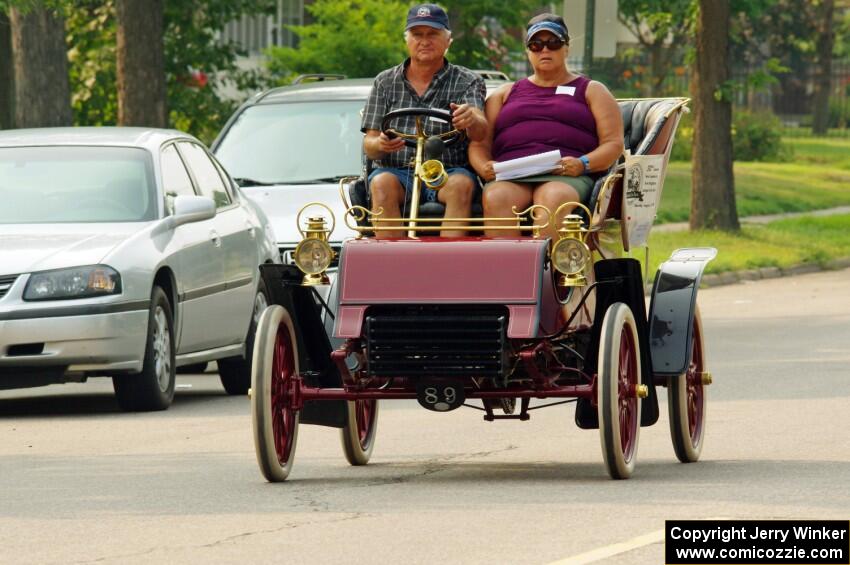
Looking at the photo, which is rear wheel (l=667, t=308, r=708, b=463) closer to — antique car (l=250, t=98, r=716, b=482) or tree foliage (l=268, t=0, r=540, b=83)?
antique car (l=250, t=98, r=716, b=482)

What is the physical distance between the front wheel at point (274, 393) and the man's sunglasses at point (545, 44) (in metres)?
1.82

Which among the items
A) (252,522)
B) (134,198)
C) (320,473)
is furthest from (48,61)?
(252,522)

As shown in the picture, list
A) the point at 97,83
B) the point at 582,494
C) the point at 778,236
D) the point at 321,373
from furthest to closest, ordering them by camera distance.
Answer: the point at 97,83 → the point at 778,236 → the point at 321,373 → the point at 582,494

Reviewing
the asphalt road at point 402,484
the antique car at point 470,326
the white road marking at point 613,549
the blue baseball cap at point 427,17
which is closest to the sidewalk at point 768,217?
the asphalt road at point 402,484

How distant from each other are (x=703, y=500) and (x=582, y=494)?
54 centimetres

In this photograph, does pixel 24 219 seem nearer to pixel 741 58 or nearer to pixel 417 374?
pixel 417 374

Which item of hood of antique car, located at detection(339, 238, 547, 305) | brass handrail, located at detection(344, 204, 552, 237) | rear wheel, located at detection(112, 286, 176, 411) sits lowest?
rear wheel, located at detection(112, 286, 176, 411)

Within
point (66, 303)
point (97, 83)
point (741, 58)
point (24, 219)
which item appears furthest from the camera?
point (741, 58)

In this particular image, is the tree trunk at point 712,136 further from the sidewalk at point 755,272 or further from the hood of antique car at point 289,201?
the hood of antique car at point 289,201

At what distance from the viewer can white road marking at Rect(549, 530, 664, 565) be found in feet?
23.4

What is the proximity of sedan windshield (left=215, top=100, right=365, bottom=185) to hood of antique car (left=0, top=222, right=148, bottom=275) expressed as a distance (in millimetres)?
3350

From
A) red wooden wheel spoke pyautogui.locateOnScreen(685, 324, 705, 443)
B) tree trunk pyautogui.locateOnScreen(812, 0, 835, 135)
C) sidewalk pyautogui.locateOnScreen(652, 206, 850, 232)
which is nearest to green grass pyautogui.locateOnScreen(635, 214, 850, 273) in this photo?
sidewalk pyautogui.locateOnScreen(652, 206, 850, 232)

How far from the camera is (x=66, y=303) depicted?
1225 cm

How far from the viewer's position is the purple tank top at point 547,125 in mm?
10047
